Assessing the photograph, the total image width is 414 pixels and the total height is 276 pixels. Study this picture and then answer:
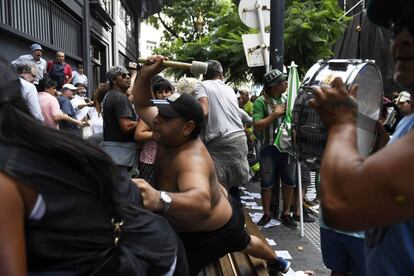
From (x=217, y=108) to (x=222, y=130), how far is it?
25 centimetres

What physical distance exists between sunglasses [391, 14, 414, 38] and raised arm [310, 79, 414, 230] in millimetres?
341

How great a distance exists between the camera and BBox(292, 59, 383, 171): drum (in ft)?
5.32

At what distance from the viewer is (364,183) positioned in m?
1.15

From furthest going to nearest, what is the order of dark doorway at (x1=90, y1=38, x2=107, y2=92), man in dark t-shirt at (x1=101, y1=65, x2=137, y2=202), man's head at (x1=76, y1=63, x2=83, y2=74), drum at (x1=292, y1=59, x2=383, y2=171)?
1. dark doorway at (x1=90, y1=38, x2=107, y2=92)
2. man's head at (x1=76, y1=63, x2=83, y2=74)
3. man in dark t-shirt at (x1=101, y1=65, x2=137, y2=202)
4. drum at (x1=292, y1=59, x2=383, y2=171)

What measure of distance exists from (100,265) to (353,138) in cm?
89

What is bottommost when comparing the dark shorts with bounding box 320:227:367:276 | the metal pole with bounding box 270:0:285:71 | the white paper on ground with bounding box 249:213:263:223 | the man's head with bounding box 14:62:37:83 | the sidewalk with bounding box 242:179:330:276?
the sidewalk with bounding box 242:179:330:276

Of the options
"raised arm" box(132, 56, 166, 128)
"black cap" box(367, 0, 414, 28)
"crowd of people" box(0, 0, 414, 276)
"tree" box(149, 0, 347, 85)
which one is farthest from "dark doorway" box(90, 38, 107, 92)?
"black cap" box(367, 0, 414, 28)

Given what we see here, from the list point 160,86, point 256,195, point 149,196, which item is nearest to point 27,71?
point 160,86

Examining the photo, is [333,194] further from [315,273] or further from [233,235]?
[315,273]

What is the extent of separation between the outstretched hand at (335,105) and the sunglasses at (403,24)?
0.25m

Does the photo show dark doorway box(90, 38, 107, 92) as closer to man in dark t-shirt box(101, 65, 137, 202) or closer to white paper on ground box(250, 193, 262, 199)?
white paper on ground box(250, 193, 262, 199)

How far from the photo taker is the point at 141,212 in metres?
1.74

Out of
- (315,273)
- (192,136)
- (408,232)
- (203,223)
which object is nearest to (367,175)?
(408,232)

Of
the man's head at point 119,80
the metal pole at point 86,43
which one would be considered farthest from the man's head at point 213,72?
the metal pole at point 86,43
